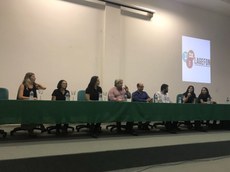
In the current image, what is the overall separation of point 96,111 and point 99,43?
9.42ft

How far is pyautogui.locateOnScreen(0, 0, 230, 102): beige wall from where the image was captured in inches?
194

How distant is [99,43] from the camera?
19.0 feet

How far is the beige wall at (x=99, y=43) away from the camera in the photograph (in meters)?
4.94

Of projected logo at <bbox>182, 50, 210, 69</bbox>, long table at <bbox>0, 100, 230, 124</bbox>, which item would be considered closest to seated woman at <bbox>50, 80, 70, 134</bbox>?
long table at <bbox>0, 100, 230, 124</bbox>

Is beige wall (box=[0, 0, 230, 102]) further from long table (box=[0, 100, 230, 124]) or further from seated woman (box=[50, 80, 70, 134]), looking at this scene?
long table (box=[0, 100, 230, 124])

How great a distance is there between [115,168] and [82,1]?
4036mm

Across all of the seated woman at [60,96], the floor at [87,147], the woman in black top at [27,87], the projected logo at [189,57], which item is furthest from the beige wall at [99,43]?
the floor at [87,147]

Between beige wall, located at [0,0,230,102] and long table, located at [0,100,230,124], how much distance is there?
2234 mm

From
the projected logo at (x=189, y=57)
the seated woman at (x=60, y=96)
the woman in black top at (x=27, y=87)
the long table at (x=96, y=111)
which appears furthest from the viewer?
the projected logo at (x=189, y=57)

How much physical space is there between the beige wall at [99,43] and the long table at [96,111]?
2.23 m

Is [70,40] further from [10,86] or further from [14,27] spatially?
[10,86]

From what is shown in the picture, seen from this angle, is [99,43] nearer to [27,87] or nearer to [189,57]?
[27,87]

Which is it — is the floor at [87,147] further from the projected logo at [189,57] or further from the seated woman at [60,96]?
the projected logo at [189,57]

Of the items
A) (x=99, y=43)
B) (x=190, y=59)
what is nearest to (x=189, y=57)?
(x=190, y=59)
